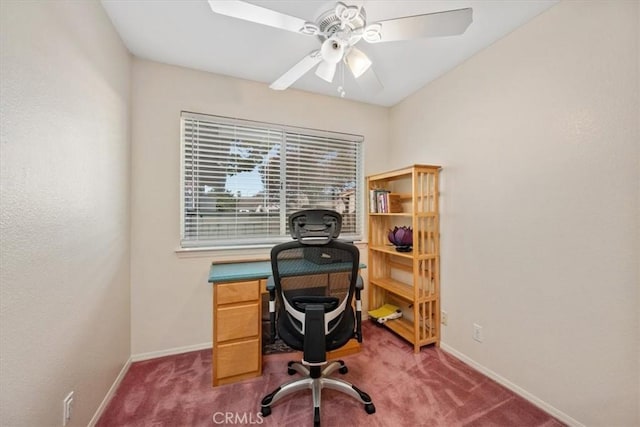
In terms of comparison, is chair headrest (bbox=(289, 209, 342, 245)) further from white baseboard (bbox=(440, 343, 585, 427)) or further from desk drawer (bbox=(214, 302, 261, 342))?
white baseboard (bbox=(440, 343, 585, 427))

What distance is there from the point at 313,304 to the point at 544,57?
2113 mm

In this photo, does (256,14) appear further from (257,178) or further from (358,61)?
(257,178)

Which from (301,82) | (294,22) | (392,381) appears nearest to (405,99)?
(301,82)

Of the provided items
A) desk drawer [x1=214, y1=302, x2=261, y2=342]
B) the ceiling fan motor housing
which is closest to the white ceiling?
the ceiling fan motor housing

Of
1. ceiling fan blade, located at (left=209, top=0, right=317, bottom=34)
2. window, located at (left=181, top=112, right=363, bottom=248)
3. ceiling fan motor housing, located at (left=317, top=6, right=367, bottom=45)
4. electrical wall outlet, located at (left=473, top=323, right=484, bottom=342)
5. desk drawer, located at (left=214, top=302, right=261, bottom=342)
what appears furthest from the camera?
Answer: window, located at (left=181, top=112, right=363, bottom=248)

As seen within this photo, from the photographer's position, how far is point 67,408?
1097mm

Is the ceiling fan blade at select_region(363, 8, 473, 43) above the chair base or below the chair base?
above

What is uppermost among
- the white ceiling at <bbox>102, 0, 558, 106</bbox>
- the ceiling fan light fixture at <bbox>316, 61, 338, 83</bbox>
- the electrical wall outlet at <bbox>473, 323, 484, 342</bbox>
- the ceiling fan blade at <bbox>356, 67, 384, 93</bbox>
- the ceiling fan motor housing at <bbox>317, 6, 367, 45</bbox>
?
the white ceiling at <bbox>102, 0, 558, 106</bbox>

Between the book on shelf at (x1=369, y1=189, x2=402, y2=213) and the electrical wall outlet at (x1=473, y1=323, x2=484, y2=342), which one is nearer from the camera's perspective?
the electrical wall outlet at (x1=473, y1=323, x2=484, y2=342)

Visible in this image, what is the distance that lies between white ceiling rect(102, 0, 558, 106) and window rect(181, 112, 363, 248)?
491 mm

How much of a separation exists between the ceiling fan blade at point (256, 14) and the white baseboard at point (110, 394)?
2.23 m

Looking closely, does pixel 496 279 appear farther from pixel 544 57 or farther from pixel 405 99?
pixel 405 99

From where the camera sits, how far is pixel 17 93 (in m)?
0.83

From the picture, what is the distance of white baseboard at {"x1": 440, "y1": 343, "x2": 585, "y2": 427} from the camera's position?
1.41 m
